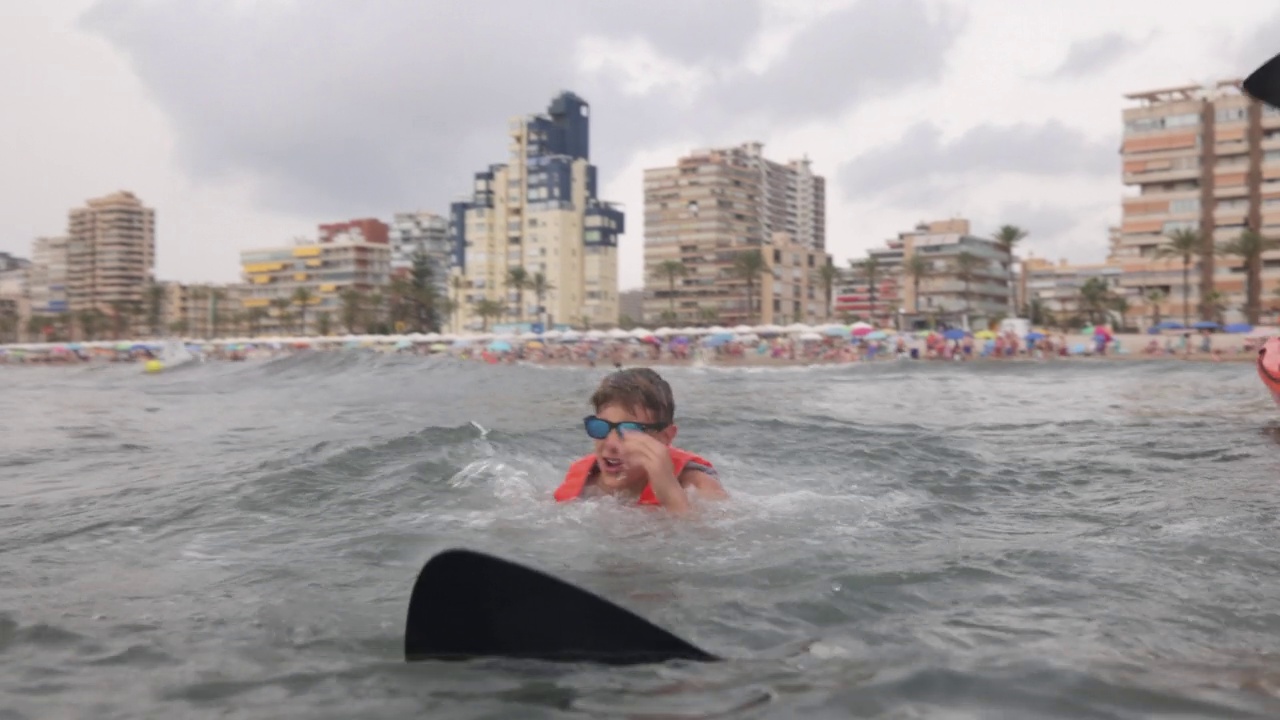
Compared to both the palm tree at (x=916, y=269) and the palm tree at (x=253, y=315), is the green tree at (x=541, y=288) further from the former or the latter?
the palm tree at (x=916, y=269)

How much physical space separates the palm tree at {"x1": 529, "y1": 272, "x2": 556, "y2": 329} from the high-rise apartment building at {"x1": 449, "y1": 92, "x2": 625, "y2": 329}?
23 centimetres

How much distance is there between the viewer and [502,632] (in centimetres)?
297

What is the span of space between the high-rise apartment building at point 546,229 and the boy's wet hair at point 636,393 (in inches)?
3891

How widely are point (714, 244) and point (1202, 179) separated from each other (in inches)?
2304

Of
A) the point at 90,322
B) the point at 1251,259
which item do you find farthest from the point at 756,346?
the point at 90,322

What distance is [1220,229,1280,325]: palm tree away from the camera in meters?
60.2

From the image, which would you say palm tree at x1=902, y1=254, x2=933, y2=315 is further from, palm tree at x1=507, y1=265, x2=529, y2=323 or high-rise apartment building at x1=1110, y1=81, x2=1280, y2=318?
palm tree at x1=507, y1=265, x2=529, y2=323

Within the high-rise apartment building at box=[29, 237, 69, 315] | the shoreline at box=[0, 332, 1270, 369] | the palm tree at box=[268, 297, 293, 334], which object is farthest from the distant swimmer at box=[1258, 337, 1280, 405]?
the high-rise apartment building at box=[29, 237, 69, 315]

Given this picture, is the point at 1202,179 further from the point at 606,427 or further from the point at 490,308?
the point at 606,427

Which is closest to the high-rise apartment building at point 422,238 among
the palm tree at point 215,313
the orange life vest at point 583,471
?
the palm tree at point 215,313

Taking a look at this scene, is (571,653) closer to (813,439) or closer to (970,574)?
(970,574)

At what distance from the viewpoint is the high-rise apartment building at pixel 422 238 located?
135125mm

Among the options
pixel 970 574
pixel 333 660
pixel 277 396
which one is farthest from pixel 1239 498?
pixel 277 396

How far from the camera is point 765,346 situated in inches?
2175
